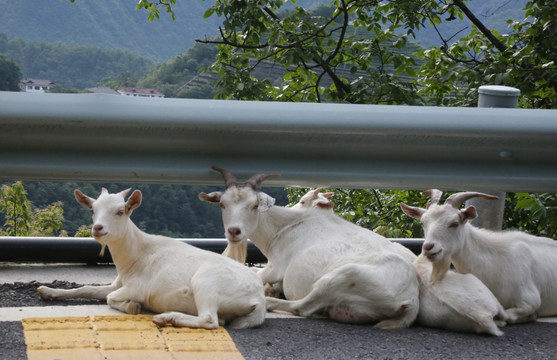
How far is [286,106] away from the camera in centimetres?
436

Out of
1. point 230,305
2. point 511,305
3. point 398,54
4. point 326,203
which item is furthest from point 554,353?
point 398,54

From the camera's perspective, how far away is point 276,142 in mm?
4395

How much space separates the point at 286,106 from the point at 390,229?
4973 millimetres

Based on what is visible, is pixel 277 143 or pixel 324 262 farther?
pixel 324 262

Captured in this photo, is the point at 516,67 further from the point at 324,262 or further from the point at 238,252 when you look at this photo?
the point at 324,262

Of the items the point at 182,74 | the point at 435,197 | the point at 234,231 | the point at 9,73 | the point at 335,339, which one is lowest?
the point at 335,339

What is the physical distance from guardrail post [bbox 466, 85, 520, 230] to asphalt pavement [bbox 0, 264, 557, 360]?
828mm

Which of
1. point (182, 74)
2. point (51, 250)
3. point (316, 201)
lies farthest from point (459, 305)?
point (182, 74)

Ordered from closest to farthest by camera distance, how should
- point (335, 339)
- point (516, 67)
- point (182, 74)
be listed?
point (335, 339) → point (516, 67) → point (182, 74)

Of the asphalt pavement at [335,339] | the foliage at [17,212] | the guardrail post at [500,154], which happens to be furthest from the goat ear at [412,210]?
the foliage at [17,212]

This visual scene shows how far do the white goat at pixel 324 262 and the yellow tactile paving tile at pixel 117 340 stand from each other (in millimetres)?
721

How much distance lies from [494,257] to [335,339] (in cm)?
134

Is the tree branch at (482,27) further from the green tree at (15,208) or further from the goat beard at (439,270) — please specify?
the goat beard at (439,270)

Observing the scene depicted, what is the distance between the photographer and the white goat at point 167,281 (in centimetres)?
421
